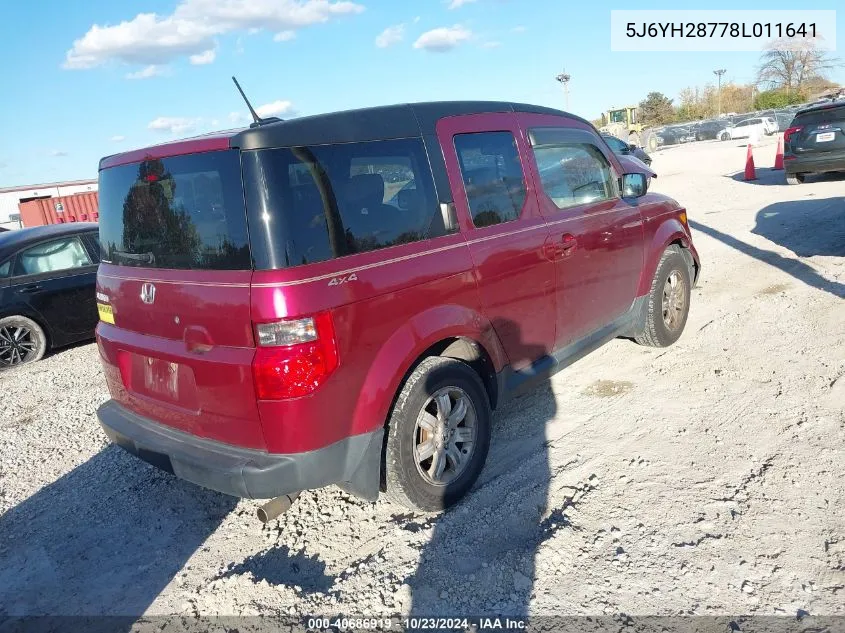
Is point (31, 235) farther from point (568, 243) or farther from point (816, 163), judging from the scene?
point (816, 163)

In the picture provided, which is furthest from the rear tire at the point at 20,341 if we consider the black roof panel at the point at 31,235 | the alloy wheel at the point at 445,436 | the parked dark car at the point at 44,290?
the alloy wheel at the point at 445,436

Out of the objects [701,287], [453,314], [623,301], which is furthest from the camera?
[701,287]

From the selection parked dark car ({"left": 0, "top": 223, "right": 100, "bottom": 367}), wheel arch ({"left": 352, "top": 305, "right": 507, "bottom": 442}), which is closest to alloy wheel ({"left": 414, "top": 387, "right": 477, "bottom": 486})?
wheel arch ({"left": 352, "top": 305, "right": 507, "bottom": 442})

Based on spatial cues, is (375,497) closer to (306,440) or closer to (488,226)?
(306,440)

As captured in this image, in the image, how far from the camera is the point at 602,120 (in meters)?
51.6

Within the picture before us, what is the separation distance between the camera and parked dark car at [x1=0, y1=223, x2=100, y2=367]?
6.73 metres

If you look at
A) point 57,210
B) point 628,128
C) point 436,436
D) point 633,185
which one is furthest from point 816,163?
point 628,128

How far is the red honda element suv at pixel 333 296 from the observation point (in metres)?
2.56

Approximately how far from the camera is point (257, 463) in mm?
2627

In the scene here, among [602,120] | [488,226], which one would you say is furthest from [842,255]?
[602,120]

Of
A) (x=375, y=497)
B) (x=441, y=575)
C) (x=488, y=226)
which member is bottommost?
(x=441, y=575)

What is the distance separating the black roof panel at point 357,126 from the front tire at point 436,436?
3.82 feet

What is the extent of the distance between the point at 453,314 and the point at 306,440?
994mm

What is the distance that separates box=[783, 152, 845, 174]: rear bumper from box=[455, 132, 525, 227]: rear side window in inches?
454
